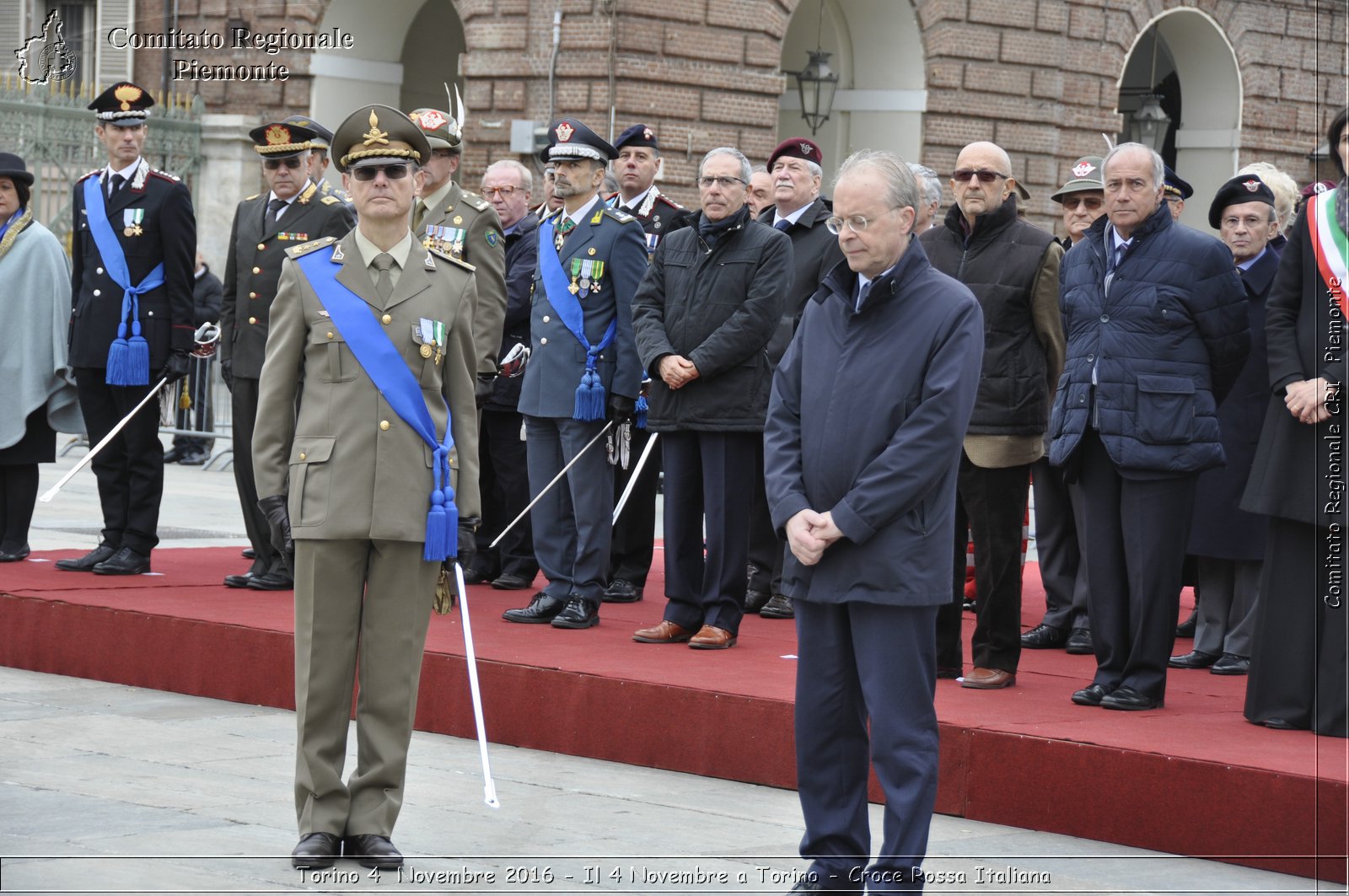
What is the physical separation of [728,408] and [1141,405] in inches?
68.5

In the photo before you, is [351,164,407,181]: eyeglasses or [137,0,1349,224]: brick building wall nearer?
[351,164,407,181]: eyeglasses

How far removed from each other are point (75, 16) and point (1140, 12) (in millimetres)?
13835

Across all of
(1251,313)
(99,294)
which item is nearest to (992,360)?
(1251,313)

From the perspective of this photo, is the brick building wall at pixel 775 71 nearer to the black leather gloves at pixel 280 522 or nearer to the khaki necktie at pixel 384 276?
the khaki necktie at pixel 384 276

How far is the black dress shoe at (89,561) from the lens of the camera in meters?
9.33

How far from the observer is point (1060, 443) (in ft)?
22.4

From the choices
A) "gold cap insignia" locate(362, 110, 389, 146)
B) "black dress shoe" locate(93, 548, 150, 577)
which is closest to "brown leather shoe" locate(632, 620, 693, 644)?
"black dress shoe" locate(93, 548, 150, 577)

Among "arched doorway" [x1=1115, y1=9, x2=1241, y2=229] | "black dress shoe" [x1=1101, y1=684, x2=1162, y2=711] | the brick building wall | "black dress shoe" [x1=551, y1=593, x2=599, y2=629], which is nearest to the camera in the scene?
"black dress shoe" [x1=1101, y1=684, x2=1162, y2=711]

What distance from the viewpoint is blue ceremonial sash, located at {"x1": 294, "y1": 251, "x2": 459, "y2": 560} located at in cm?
532

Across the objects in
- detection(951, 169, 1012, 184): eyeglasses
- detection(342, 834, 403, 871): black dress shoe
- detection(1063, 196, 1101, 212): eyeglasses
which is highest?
detection(1063, 196, 1101, 212): eyeglasses

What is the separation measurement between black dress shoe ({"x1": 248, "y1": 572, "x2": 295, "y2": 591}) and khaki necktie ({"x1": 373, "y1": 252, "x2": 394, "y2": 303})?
12.4 feet

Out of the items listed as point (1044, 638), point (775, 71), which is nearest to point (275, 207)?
point (1044, 638)

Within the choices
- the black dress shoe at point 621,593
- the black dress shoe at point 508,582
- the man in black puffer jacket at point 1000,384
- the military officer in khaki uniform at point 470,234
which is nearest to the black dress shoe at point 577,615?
the black dress shoe at point 621,593

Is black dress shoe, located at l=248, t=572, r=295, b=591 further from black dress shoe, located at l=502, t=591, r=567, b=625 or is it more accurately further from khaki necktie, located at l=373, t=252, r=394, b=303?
khaki necktie, located at l=373, t=252, r=394, b=303
